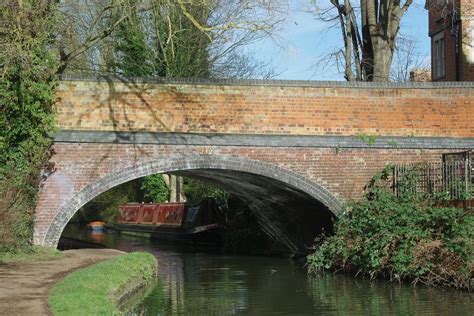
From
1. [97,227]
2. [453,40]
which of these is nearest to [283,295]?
[453,40]

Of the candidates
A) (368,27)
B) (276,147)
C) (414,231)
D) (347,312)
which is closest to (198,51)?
(368,27)

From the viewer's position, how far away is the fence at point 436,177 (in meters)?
14.8

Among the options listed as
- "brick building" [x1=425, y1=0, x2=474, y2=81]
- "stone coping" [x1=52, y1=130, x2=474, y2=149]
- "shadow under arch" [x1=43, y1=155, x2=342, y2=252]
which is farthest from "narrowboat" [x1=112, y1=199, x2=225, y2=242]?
"stone coping" [x1=52, y1=130, x2=474, y2=149]

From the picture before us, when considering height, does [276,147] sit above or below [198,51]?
below

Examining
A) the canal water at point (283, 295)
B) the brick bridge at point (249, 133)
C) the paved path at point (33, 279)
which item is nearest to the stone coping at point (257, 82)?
the brick bridge at point (249, 133)

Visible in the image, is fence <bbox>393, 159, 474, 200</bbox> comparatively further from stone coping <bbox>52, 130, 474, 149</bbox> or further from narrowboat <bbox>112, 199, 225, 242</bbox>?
narrowboat <bbox>112, 199, 225, 242</bbox>

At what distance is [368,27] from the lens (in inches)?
808

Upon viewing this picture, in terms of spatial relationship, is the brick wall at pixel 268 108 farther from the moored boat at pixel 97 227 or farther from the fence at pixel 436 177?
the moored boat at pixel 97 227

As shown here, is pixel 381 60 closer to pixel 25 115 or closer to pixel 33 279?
pixel 25 115

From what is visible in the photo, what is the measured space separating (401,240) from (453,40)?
12.9 m

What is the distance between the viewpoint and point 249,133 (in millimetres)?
15617

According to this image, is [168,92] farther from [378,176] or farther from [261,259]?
[261,259]

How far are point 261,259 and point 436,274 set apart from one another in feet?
26.7

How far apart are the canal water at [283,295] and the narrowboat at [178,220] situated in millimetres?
8282
